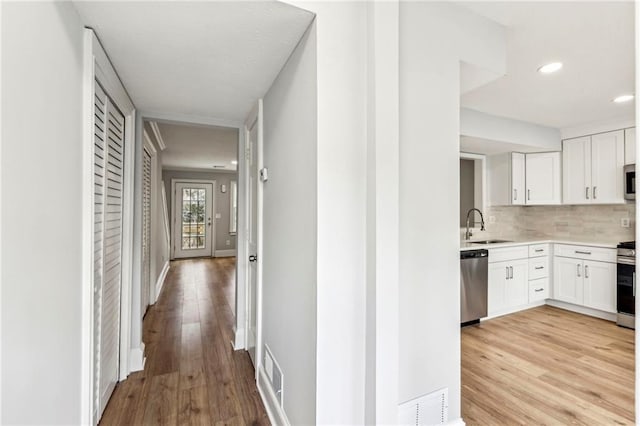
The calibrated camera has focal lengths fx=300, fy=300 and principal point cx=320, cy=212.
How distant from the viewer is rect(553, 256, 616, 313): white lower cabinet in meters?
3.44

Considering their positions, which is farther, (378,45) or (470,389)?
(470,389)

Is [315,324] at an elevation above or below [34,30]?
below

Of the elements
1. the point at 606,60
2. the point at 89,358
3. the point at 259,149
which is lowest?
the point at 89,358

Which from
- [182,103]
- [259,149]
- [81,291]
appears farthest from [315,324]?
[182,103]

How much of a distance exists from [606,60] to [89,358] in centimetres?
372

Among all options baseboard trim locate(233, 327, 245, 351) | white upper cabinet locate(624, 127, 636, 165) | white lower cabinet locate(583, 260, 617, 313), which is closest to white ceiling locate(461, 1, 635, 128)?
white upper cabinet locate(624, 127, 636, 165)

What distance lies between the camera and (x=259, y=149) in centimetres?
219

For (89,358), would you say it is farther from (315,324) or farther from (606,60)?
(606,60)

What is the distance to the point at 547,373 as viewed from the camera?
235 centimetres

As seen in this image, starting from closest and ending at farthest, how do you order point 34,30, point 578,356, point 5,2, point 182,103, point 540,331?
point 5,2, point 34,30, point 182,103, point 578,356, point 540,331

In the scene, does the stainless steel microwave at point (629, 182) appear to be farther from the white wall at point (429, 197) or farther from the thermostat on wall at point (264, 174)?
the thermostat on wall at point (264, 174)

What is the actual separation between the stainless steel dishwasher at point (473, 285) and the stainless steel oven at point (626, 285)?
1.38 meters

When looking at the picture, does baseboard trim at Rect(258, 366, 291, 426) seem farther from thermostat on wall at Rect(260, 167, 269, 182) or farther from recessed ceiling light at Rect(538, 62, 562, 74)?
recessed ceiling light at Rect(538, 62, 562, 74)

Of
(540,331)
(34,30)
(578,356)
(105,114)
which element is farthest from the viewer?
(540,331)
